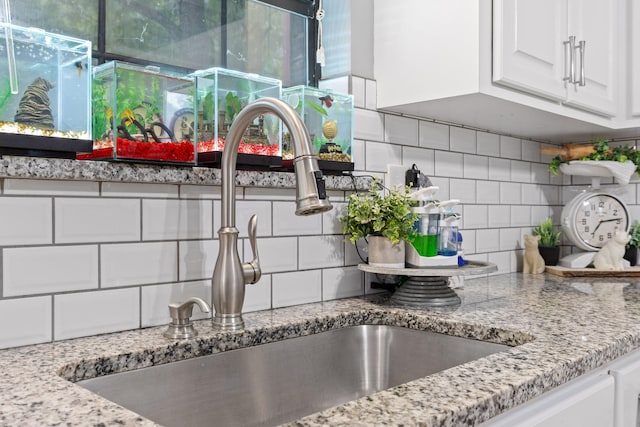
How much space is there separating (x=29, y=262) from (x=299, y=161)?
520 mm

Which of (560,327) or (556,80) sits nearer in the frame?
(560,327)

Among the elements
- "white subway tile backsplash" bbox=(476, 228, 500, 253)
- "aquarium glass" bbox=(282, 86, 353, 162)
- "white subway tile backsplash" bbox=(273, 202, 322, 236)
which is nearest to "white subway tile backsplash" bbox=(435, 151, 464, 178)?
"white subway tile backsplash" bbox=(476, 228, 500, 253)

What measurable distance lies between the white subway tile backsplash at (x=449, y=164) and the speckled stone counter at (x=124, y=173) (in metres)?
0.72

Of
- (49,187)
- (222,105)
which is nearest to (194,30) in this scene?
(222,105)

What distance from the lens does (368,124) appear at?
171 centimetres

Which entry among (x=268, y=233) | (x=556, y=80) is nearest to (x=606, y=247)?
(x=556, y=80)

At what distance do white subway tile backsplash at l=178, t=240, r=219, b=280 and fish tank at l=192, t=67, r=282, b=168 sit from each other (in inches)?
7.2

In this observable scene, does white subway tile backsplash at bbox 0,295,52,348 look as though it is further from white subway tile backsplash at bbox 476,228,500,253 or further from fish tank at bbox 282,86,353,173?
white subway tile backsplash at bbox 476,228,500,253

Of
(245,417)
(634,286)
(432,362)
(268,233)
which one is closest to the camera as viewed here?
(245,417)

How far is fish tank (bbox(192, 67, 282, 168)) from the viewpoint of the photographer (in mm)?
1268

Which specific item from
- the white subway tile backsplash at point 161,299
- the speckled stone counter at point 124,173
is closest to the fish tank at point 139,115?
the speckled stone counter at point 124,173

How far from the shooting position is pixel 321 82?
175 cm

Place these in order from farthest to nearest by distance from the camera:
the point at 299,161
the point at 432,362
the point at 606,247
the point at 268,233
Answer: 1. the point at 606,247
2. the point at 268,233
3. the point at 432,362
4. the point at 299,161

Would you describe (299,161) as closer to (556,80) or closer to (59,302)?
(59,302)
